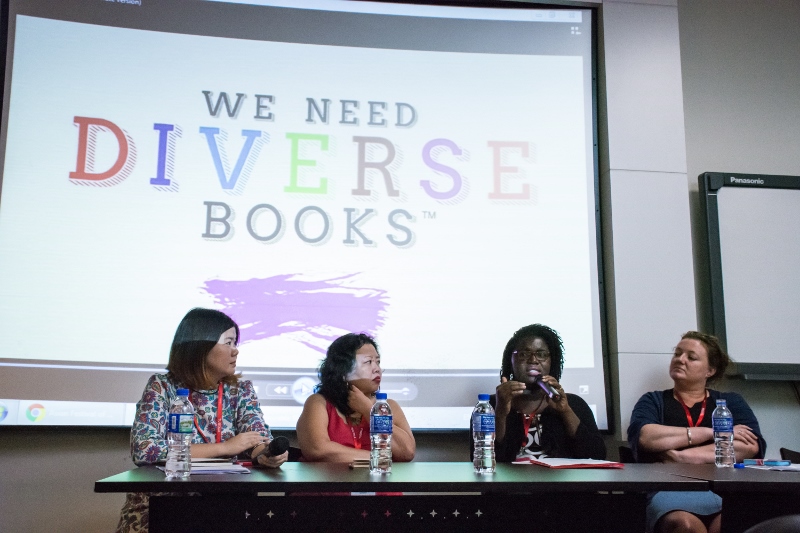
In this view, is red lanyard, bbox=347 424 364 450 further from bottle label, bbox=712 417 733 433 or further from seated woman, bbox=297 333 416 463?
bottle label, bbox=712 417 733 433

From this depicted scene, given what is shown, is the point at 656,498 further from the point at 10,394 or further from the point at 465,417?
the point at 10,394

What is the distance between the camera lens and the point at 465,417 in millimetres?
3525

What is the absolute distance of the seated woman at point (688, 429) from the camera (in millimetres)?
2648

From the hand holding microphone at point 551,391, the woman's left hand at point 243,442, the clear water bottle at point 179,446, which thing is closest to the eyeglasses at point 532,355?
the hand holding microphone at point 551,391

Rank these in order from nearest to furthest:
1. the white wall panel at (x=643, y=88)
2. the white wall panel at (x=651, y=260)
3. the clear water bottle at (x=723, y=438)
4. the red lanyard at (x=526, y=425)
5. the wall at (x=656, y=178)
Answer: the clear water bottle at (x=723, y=438) → the red lanyard at (x=526, y=425) → the wall at (x=656, y=178) → the white wall panel at (x=651, y=260) → the white wall panel at (x=643, y=88)

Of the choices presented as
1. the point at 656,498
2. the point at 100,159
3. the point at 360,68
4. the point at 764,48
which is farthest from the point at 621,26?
the point at 100,159

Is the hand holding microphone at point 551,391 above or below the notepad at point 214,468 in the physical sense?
above

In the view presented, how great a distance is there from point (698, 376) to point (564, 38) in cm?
182

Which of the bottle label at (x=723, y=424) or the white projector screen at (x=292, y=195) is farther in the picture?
the white projector screen at (x=292, y=195)

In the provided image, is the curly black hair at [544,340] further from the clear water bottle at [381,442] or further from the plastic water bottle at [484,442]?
the clear water bottle at [381,442]

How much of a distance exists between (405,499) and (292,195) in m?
1.88

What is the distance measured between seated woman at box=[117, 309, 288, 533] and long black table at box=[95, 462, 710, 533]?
0.84ft

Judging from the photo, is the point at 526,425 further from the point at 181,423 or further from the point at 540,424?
the point at 181,423

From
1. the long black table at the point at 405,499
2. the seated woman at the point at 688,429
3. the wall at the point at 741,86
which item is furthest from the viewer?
the wall at the point at 741,86
